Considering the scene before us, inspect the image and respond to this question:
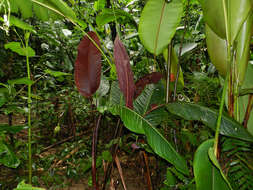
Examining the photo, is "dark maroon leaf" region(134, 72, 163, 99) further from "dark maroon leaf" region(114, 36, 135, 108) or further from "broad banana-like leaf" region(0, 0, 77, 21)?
"broad banana-like leaf" region(0, 0, 77, 21)

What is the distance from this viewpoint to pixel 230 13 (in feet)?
1.89

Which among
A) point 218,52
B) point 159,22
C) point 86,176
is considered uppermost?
point 159,22

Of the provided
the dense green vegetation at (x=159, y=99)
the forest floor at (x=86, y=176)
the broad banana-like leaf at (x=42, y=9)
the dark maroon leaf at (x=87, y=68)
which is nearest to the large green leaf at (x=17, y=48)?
the dense green vegetation at (x=159, y=99)

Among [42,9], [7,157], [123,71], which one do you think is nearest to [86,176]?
[7,157]

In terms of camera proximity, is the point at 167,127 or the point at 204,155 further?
the point at 167,127

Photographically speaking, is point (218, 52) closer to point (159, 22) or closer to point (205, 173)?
point (159, 22)

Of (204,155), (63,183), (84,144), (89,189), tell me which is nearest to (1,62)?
(84,144)

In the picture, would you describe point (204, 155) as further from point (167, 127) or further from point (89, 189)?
point (89, 189)

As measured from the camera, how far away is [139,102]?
882mm

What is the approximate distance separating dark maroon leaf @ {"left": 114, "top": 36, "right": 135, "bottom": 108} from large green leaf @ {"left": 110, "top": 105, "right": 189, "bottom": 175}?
3.7 inches

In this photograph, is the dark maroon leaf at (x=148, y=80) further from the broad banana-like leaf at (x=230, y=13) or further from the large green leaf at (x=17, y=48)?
the large green leaf at (x=17, y=48)

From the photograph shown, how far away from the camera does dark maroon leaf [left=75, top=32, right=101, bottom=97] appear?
2.56 ft

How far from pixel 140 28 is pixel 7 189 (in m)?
1.19

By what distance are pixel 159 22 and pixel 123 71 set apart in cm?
26
